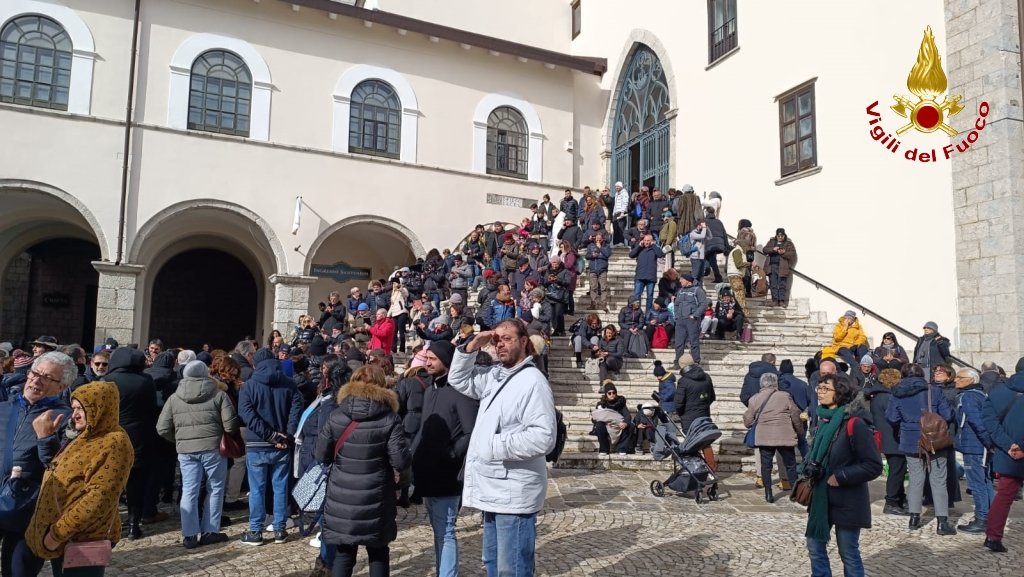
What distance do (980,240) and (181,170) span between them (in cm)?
1660

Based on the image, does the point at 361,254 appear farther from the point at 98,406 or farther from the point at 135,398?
the point at 98,406

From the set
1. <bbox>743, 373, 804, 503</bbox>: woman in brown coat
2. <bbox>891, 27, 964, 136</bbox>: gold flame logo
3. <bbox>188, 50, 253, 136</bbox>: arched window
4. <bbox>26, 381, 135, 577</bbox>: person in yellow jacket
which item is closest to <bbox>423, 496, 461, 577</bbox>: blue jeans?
<bbox>26, 381, 135, 577</bbox>: person in yellow jacket

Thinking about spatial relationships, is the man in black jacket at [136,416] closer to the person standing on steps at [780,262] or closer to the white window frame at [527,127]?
the person standing on steps at [780,262]

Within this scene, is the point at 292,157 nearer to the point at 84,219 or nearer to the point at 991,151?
the point at 84,219

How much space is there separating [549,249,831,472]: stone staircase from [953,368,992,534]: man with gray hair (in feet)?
8.74

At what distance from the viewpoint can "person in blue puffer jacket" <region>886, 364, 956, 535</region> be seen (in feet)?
20.6

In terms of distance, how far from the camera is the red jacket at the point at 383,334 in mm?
12258

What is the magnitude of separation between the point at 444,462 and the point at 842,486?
240cm

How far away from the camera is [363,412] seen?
3945 millimetres

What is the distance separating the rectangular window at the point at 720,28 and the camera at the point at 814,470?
1472 centimetres

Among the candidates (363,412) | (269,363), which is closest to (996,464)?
(363,412)

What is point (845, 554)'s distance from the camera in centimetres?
409

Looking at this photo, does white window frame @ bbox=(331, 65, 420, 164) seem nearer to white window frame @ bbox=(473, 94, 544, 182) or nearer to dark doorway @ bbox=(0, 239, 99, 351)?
white window frame @ bbox=(473, 94, 544, 182)

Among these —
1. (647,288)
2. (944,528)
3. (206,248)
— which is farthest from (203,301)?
(944,528)
